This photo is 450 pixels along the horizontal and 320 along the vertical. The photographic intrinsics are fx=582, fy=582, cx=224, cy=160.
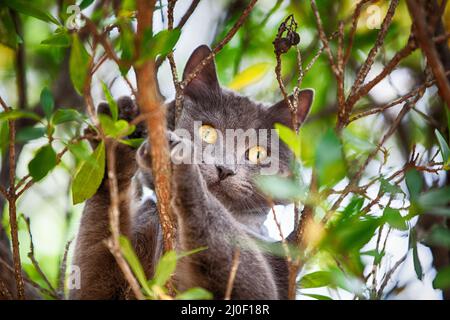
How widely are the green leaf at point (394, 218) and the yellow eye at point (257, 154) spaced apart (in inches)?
41.0

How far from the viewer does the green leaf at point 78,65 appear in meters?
1.35

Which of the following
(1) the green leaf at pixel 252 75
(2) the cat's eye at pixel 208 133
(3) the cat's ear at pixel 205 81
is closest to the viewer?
(1) the green leaf at pixel 252 75

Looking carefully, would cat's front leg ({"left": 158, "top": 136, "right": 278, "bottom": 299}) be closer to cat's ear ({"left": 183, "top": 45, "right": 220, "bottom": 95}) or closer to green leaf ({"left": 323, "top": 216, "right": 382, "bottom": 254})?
green leaf ({"left": 323, "top": 216, "right": 382, "bottom": 254})

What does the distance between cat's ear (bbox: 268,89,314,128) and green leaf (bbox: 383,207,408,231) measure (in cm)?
112

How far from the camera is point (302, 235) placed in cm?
160

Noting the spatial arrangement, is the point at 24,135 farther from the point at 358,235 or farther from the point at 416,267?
the point at 416,267

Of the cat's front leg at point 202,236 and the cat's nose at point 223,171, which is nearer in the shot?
the cat's front leg at point 202,236

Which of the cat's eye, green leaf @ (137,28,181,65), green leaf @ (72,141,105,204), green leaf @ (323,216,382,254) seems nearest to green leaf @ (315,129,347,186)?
green leaf @ (323,216,382,254)

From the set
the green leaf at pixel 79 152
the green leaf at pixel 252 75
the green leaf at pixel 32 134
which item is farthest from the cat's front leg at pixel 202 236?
the green leaf at pixel 252 75

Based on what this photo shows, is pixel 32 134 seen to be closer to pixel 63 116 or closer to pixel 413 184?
pixel 63 116

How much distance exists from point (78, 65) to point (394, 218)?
2.72 ft

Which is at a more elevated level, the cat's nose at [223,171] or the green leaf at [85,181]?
the cat's nose at [223,171]

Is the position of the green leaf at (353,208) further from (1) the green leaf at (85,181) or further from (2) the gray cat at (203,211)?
(1) the green leaf at (85,181)

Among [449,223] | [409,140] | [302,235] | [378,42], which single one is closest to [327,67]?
[409,140]
